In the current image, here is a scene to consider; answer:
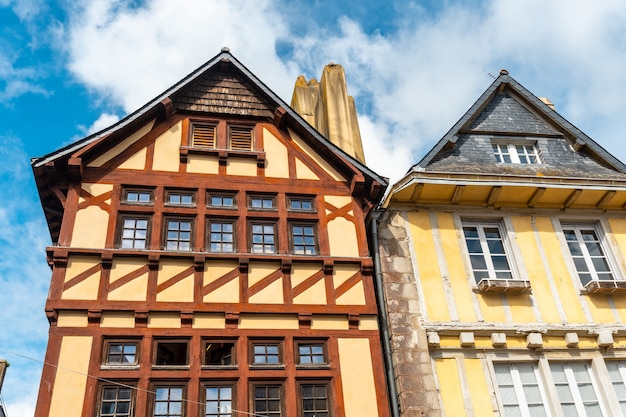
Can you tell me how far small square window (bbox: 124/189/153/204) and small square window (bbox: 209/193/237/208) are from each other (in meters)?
1.13

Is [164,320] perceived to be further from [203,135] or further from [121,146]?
[203,135]

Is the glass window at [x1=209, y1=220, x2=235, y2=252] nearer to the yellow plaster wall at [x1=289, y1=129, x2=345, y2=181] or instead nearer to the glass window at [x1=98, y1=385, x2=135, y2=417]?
the yellow plaster wall at [x1=289, y1=129, x2=345, y2=181]

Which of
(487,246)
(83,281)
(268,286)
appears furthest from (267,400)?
(487,246)

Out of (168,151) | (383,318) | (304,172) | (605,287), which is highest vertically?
(168,151)

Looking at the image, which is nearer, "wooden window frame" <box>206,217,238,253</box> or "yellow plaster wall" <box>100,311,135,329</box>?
"yellow plaster wall" <box>100,311,135,329</box>

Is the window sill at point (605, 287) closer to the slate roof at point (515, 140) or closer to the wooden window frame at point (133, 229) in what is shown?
the slate roof at point (515, 140)

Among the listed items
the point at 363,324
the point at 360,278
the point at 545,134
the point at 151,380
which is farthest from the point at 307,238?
the point at 545,134

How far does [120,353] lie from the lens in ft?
31.8

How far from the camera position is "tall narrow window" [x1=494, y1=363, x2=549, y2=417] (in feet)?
34.1

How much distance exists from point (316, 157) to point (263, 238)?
7.71 feet

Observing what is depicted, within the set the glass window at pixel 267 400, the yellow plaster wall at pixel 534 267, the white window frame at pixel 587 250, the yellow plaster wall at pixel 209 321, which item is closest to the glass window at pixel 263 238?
the yellow plaster wall at pixel 209 321

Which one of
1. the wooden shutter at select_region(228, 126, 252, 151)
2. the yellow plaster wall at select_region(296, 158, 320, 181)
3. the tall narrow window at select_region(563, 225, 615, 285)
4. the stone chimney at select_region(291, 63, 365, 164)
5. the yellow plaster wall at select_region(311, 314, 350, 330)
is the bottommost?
the yellow plaster wall at select_region(311, 314, 350, 330)

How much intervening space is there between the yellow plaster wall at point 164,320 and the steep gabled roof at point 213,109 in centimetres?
355

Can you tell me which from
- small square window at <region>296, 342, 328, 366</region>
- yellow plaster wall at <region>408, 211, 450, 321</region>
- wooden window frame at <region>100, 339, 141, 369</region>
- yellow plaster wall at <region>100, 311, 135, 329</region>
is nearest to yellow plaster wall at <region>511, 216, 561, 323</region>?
yellow plaster wall at <region>408, 211, 450, 321</region>
